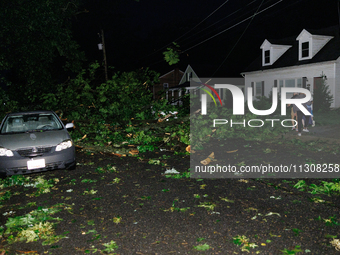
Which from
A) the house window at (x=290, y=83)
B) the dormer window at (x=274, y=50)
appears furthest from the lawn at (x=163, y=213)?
the dormer window at (x=274, y=50)

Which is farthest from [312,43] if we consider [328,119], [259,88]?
[328,119]

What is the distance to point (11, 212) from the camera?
16.4 feet

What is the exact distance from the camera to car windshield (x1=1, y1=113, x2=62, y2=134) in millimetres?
7629

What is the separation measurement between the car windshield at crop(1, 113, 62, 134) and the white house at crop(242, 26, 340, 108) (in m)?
21.1

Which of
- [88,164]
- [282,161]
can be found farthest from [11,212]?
[282,161]

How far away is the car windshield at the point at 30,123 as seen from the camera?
25.0ft

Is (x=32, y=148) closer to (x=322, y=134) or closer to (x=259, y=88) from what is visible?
(x=322, y=134)

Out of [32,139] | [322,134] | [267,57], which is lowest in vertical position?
[322,134]

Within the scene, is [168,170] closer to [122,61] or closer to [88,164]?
[88,164]

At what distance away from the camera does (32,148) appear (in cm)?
Result: 660

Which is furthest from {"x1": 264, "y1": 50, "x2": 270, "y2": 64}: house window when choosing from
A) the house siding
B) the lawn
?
the lawn

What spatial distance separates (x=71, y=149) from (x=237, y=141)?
598cm

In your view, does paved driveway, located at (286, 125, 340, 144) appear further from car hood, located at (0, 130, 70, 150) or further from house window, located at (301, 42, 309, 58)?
house window, located at (301, 42, 309, 58)

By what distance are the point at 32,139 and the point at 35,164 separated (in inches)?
26.0
